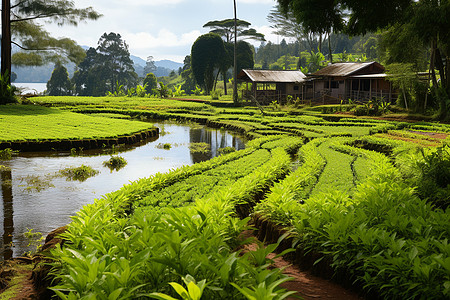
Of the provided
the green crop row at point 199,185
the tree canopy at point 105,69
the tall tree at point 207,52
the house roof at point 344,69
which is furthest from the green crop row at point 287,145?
the tree canopy at point 105,69

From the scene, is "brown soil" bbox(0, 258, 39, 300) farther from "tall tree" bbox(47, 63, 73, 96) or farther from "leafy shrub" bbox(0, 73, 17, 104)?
"tall tree" bbox(47, 63, 73, 96)

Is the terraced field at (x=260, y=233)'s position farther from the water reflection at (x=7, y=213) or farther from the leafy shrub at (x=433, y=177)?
the water reflection at (x=7, y=213)

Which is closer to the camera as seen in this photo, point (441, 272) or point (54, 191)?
point (441, 272)

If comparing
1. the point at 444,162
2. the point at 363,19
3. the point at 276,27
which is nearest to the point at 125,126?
the point at 363,19

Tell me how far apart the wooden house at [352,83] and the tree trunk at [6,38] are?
24.1 meters

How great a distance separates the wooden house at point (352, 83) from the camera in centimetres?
3212

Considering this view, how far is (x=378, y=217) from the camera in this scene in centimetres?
490

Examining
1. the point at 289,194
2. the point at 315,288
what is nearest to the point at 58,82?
the point at 289,194

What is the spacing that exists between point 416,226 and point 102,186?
7.34 meters

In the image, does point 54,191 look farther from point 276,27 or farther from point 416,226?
point 276,27

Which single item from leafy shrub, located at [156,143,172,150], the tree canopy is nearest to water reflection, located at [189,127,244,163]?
leafy shrub, located at [156,143,172,150]

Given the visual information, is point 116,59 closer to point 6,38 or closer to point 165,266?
point 6,38

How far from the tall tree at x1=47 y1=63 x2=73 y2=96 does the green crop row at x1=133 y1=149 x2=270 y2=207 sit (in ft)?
215

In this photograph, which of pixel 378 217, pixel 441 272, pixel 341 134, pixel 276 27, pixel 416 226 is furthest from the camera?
pixel 276 27
